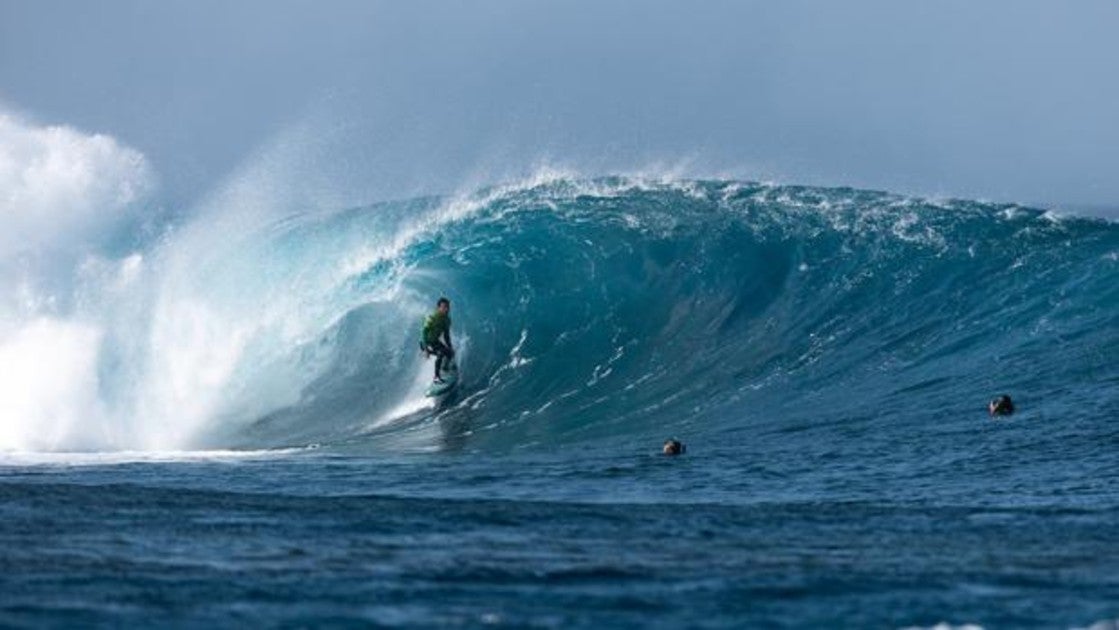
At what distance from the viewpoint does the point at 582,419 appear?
24594 mm

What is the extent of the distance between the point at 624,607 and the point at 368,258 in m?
20.7

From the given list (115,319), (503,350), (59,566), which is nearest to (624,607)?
(59,566)

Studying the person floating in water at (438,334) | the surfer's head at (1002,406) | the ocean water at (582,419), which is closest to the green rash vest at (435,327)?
the person floating in water at (438,334)

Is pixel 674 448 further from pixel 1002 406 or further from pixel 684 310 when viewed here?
→ pixel 684 310

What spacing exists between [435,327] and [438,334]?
11cm

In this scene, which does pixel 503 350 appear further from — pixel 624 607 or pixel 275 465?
pixel 624 607

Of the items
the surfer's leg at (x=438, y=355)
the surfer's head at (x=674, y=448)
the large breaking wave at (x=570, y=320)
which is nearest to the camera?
the surfer's head at (x=674, y=448)

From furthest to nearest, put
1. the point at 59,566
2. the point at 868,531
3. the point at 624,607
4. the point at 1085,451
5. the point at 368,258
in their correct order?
1. the point at 368,258
2. the point at 1085,451
3. the point at 868,531
4. the point at 59,566
5. the point at 624,607

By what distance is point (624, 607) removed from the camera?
1141cm

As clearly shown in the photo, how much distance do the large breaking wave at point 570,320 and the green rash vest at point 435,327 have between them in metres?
0.87

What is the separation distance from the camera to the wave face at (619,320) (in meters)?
24.8

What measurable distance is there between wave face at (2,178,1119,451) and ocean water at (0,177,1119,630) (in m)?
0.07

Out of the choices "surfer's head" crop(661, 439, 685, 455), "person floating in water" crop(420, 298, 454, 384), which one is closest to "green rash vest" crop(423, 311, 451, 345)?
"person floating in water" crop(420, 298, 454, 384)

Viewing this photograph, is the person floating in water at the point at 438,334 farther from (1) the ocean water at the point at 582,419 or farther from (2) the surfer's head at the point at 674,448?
(2) the surfer's head at the point at 674,448
